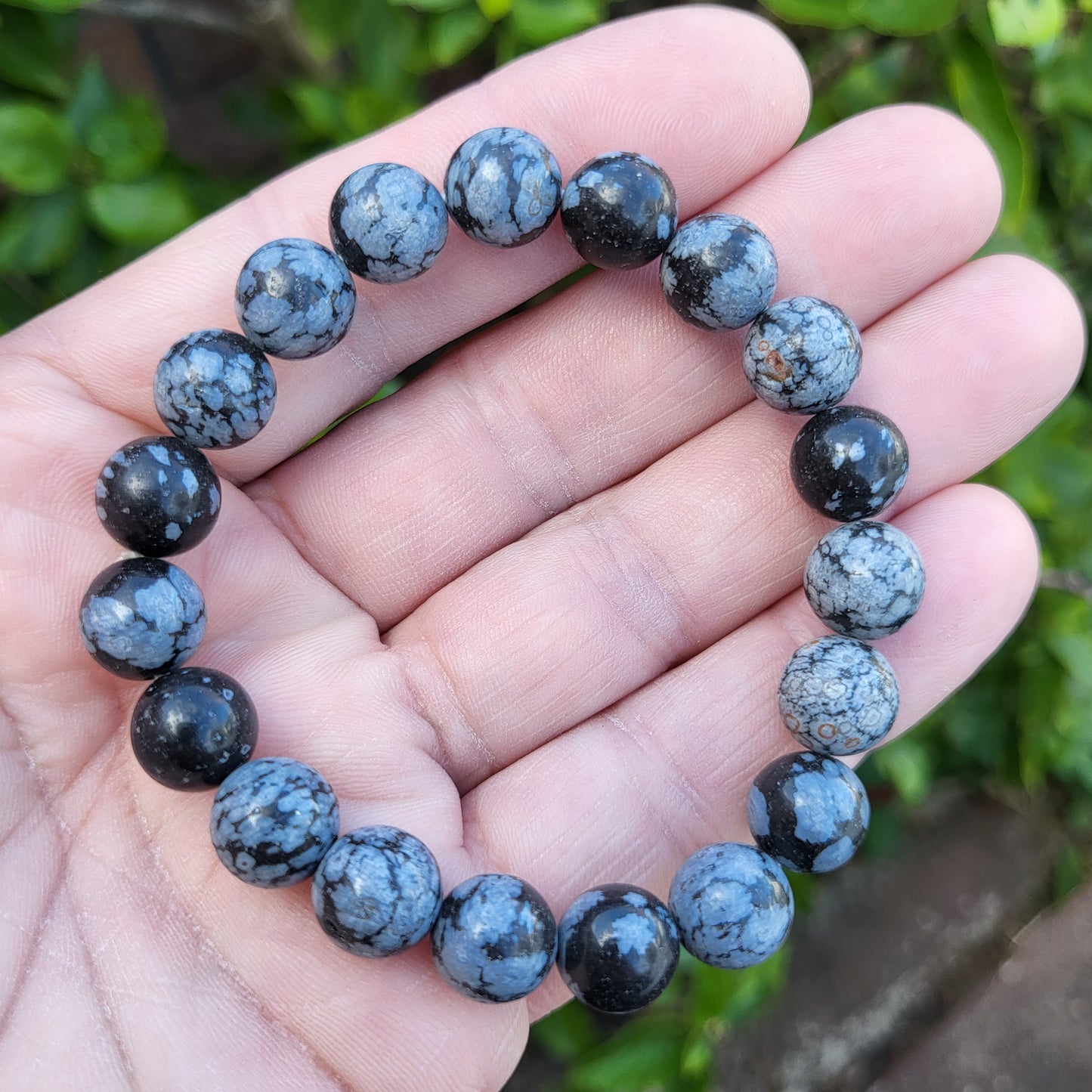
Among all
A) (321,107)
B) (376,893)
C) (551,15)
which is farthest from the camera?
(321,107)

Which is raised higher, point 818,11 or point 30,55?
point 30,55

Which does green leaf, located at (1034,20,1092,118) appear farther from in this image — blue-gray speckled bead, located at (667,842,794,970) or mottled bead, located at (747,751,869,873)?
blue-gray speckled bead, located at (667,842,794,970)

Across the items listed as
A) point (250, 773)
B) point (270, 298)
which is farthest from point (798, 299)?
point (250, 773)

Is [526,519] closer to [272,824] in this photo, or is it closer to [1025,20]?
[272,824]

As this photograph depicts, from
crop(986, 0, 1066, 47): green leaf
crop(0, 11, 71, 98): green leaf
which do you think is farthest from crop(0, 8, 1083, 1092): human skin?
crop(0, 11, 71, 98): green leaf

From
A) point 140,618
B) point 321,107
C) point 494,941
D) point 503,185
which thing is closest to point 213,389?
point 140,618

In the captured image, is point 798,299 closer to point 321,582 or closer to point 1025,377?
point 1025,377
